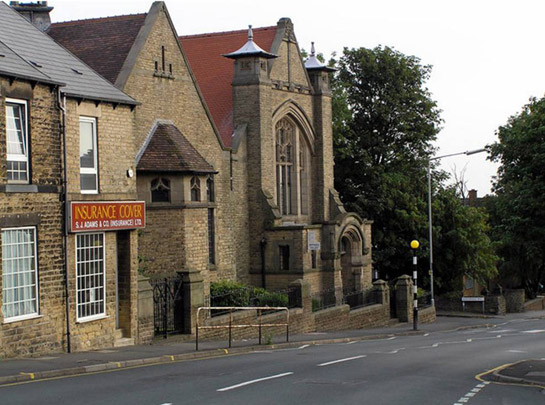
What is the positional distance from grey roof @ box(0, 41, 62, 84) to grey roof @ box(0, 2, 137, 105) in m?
0.29

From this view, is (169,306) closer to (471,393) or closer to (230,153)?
(471,393)

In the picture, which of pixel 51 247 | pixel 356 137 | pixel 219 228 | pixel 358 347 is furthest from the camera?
pixel 356 137

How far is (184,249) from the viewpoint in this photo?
104ft

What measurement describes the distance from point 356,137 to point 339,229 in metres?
11.9

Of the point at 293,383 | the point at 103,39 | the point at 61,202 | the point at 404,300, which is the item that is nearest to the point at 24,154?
the point at 61,202

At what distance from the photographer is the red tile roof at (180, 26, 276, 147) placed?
41812mm

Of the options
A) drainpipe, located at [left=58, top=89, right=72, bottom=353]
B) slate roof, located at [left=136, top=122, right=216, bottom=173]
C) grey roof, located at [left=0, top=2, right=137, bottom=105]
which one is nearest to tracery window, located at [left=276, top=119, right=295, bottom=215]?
slate roof, located at [left=136, top=122, right=216, bottom=173]

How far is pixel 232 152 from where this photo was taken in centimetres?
3994

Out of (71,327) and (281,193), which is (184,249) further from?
(281,193)

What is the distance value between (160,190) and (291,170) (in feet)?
46.5

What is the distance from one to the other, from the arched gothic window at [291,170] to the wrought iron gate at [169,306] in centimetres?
1808

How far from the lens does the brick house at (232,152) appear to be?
31.9 meters

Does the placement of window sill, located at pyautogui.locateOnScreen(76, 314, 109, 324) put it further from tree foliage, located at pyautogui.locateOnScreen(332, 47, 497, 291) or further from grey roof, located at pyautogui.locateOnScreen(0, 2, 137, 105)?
tree foliage, located at pyautogui.locateOnScreen(332, 47, 497, 291)

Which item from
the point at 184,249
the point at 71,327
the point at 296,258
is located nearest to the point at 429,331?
the point at 296,258
